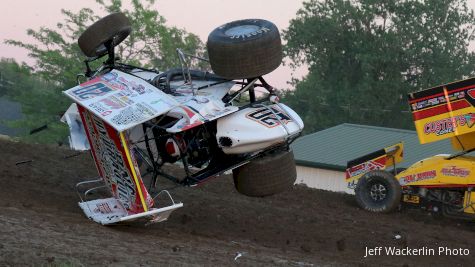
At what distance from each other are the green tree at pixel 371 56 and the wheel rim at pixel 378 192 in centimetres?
3707

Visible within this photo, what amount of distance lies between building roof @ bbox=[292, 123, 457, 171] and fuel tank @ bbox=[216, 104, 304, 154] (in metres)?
15.2

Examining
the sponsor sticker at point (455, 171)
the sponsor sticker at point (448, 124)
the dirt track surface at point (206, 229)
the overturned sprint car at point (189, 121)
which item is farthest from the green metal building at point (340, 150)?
the overturned sprint car at point (189, 121)

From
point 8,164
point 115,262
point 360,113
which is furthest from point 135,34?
point 115,262

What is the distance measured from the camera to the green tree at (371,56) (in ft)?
173

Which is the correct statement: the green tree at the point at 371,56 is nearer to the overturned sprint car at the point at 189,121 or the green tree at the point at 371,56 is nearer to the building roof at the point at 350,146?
the building roof at the point at 350,146

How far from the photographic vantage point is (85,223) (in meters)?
9.49

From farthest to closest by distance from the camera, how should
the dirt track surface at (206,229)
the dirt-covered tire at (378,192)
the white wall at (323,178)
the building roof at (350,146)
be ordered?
the white wall at (323,178) → the building roof at (350,146) → the dirt-covered tire at (378,192) → the dirt track surface at (206,229)

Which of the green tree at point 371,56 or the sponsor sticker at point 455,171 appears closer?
the sponsor sticker at point 455,171

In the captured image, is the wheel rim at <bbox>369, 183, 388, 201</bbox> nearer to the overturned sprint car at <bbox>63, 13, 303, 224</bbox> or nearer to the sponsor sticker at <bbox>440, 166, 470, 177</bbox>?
the sponsor sticker at <bbox>440, 166, 470, 177</bbox>

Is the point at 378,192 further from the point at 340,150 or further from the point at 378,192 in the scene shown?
the point at 340,150

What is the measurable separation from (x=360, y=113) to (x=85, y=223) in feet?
144

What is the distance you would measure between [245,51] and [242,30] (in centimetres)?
44

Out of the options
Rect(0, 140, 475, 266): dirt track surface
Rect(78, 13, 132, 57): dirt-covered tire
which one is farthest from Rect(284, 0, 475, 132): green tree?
Rect(78, 13, 132, 57): dirt-covered tire

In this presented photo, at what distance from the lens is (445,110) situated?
548 inches
